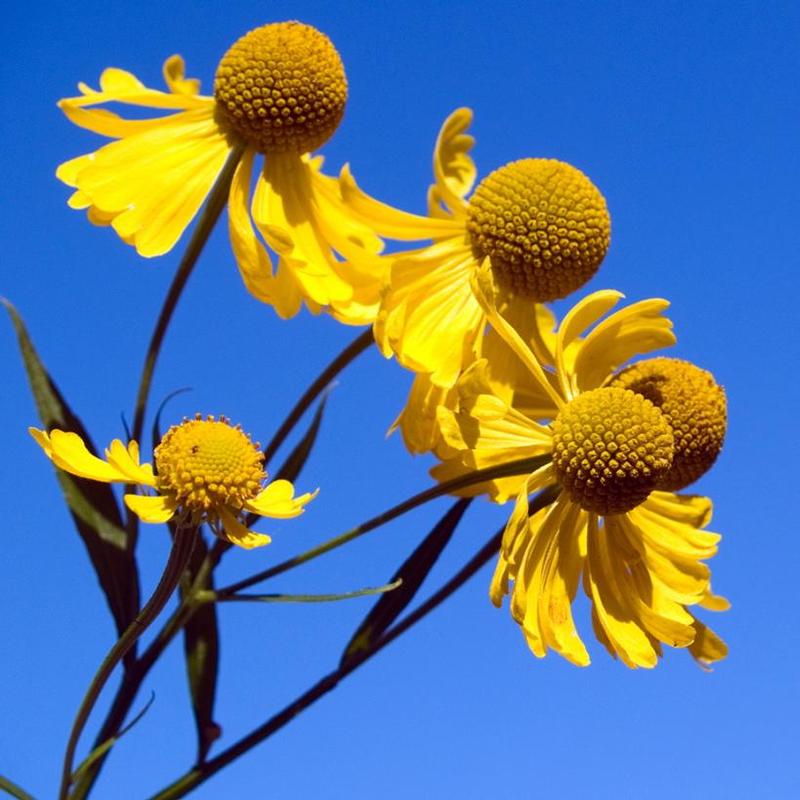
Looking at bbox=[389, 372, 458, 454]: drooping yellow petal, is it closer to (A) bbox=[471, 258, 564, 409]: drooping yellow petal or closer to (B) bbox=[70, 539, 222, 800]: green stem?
(A) bbox=[471, 258, 564, 409]: drooping yellow petal

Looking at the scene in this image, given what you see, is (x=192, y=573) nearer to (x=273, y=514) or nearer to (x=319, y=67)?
(x=273, y=514)

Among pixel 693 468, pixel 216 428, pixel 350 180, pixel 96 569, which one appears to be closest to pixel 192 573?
pixel 96 569

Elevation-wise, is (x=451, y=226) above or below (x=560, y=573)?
above

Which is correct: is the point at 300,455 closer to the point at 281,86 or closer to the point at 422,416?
the point at 422,416

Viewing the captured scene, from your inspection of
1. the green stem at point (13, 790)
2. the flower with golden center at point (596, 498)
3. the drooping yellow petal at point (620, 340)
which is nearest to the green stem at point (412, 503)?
the flower with golden center at point (596, 498)

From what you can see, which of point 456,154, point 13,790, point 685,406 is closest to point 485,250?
point 456,154

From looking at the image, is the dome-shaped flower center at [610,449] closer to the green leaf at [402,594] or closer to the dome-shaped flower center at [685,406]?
the dome-shaped flower center at [685,406]

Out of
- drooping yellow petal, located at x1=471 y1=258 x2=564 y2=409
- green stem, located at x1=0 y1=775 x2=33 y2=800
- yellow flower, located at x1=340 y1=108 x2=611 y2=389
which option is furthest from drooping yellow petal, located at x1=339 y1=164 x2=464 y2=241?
green stem, located at x1=0 y1=775 x2=33 y2=800

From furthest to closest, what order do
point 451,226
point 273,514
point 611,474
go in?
point 451,226, point 611,474, point 273,514
